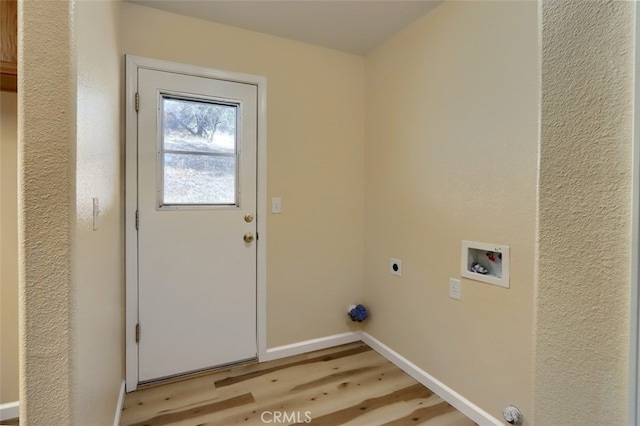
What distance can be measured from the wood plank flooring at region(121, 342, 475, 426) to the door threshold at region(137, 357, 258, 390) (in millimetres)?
26

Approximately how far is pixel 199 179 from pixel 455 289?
171 centimetres

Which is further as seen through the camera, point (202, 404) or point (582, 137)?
point (202, 404)

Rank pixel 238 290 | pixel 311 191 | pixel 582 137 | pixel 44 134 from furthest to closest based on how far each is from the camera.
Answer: pixel 311 191 → pixel 238 290 → pixel 44 134 → pixel 582 137

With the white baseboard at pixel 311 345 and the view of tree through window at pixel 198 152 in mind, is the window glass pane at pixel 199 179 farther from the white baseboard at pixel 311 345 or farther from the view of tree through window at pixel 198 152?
the white baseboard at pixel 311 345

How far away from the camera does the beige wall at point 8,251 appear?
149 centimetres

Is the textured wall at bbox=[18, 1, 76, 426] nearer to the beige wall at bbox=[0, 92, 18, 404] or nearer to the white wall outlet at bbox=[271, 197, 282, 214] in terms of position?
the beige wall at bbox=[0, 92, 18, 404]

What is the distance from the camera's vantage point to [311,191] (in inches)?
92.0

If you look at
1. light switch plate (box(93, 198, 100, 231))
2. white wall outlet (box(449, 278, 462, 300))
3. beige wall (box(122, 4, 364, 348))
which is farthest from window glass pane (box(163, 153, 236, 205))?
white wall outlet (box(449, 278, 462, 300))

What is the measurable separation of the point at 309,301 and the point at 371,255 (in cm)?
60

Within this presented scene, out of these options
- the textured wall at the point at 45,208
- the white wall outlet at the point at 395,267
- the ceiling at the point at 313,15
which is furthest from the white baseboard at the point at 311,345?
the ceiling at the point at 313,15

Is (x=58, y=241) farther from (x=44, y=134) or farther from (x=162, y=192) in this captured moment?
(x=162, y=192)

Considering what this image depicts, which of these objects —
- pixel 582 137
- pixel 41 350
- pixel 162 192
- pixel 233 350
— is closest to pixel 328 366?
pixel 233 350

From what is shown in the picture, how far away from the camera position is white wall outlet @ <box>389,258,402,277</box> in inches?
84.7

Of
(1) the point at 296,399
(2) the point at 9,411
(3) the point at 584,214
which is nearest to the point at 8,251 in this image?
(2) the point at 9,411
